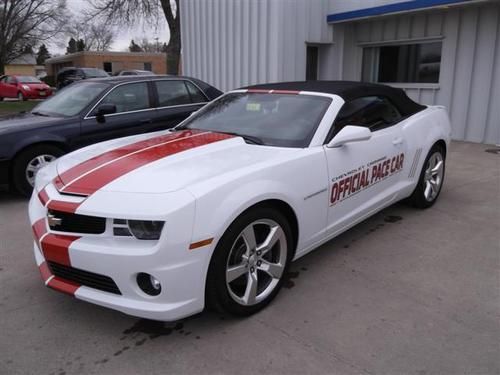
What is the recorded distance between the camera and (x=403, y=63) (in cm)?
1058

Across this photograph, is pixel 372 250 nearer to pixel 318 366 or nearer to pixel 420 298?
pixel 420 298

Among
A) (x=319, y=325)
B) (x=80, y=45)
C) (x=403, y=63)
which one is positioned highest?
(x=80, y=45)

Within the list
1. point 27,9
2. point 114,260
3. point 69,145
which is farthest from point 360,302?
point 27,9

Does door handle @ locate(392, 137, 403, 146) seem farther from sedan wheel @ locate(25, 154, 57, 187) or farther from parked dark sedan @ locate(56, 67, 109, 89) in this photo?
parked dark sedan @ locate(56, 67, 109, 89)

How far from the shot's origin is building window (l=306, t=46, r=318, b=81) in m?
11.7

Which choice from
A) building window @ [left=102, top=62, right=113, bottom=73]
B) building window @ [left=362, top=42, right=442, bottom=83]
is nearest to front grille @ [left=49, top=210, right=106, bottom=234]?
building window @ [left=362, top=42, right=442, bottom=83]

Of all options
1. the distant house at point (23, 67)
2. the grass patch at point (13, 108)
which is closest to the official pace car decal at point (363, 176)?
the grass patch at point (13, 108)

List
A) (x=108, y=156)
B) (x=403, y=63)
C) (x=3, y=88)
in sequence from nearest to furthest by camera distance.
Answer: (x=108, y=156)
(x=403, y=63)
(x=3, y=88)

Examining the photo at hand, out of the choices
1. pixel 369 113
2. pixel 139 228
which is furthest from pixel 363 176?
pixel 139 228

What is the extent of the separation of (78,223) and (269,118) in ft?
5.99

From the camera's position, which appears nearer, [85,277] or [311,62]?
[85,277]

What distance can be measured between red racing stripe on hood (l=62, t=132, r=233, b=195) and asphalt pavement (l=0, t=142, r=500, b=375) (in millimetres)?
894

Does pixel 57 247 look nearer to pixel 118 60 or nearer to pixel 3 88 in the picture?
pixel 3 88

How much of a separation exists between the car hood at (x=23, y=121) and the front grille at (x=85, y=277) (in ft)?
11.6
